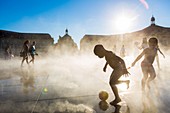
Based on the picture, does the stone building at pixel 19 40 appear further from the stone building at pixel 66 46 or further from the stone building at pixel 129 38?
the stone building at pixel 129 38

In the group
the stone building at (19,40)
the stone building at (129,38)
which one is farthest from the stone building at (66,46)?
the stone building at (19,40)

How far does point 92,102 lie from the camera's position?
387cm

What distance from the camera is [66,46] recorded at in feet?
167

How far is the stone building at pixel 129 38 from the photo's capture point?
112 feet

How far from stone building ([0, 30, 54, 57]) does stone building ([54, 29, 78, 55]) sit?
12.1 feet

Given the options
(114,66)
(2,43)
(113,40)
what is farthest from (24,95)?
(113,40)

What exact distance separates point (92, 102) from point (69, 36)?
2023 inches

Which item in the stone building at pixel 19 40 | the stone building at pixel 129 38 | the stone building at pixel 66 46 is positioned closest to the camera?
the stone building at pixel 129 38

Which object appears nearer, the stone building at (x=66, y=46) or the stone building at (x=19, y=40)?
the stone building at (x=19, y=40)

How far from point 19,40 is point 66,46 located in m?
13.2

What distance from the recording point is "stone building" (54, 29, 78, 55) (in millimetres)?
49703

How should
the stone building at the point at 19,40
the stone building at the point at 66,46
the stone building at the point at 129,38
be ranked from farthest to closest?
the stone building at the point at 66,46 → the stone building at the point at 19,40 → the stone building at the point at 129,38

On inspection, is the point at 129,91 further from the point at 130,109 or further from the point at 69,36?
the point at 69,36

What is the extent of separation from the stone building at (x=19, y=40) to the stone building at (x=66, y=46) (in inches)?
146
